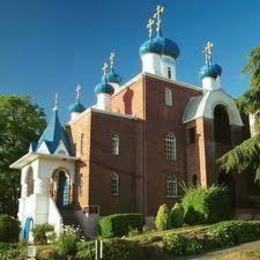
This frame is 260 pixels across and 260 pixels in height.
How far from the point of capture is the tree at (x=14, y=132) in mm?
39250

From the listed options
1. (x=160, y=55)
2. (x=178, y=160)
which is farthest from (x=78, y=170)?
(x=160, y=55)

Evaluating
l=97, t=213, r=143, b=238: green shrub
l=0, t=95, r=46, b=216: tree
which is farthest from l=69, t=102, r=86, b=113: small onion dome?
l=97, t=213, r=143, b=238: green shrub

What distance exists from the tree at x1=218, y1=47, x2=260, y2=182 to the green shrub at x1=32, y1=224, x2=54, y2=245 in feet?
32.5

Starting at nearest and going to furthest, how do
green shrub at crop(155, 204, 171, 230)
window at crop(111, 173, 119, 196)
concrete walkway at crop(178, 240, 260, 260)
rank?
concrete walkway at crop(178, 240, 260, 260) → green shrub at crop(155, 204, 171, 230) → window at crop(111, 173, 119, 196)

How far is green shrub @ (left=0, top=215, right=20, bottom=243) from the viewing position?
78.6ft

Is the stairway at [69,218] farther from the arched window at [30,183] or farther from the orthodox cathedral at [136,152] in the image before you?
the arched window at [30,183]

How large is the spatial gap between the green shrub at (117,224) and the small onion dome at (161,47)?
12985 mm

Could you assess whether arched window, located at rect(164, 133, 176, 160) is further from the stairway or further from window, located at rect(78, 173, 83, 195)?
the stairway

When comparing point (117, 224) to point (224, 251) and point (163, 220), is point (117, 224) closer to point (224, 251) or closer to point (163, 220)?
point (163, 220)

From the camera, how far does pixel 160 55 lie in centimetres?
3488

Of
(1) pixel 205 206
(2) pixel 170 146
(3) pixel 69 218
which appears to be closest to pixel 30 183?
(3) pixel 69 218

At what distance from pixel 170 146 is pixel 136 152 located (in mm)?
2567

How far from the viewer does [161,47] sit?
3512 centimetres

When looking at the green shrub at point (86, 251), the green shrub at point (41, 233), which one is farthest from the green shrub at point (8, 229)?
the green shrub at point (86, 251)
